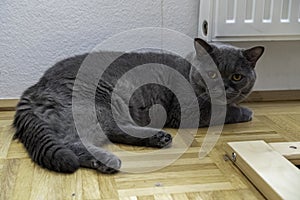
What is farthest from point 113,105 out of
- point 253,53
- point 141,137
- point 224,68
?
point 253,53

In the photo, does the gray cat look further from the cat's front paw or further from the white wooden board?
the white wooden board

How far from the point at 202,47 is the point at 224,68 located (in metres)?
0.10

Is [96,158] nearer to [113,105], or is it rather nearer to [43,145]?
[43,145]

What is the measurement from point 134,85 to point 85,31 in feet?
1.05

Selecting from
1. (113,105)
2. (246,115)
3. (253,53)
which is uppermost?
(253,53)

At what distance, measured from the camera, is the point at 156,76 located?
1.51m

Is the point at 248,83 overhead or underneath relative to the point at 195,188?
overhead

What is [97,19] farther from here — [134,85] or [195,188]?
[195,188]

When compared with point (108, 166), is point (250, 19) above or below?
above

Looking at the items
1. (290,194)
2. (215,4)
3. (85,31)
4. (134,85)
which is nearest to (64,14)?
(85,31)

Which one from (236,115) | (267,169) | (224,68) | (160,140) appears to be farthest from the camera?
(236,115)

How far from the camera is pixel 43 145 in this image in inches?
45.6

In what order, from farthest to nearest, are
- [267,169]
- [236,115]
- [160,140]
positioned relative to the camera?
[236,115], [160,140], [267,169]

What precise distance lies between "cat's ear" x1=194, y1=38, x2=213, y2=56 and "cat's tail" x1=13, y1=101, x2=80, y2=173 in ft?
1.72
